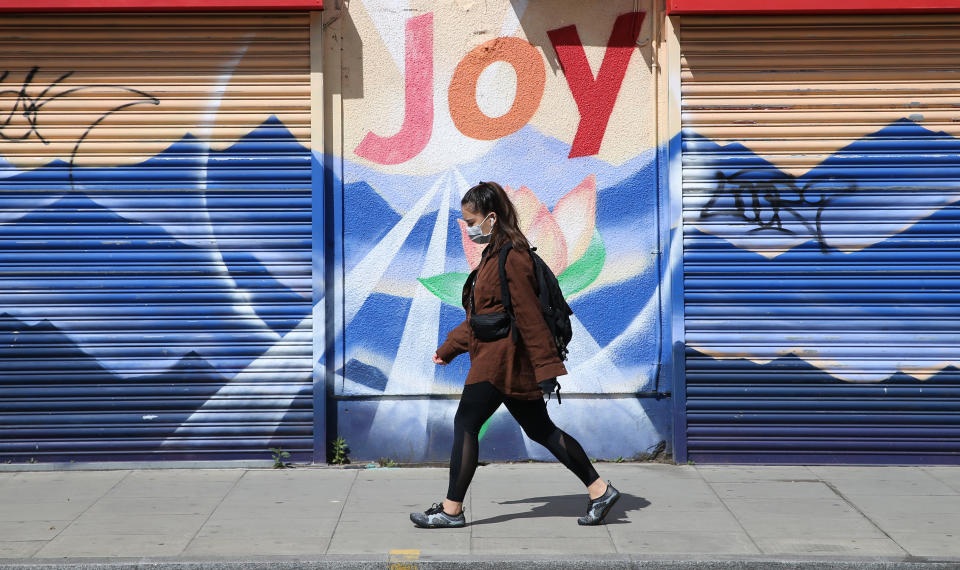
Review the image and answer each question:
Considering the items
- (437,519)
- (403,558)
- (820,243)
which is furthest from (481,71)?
(403,558)

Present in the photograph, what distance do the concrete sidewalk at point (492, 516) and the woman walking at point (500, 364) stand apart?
20 cm

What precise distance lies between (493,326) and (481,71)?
245 cm

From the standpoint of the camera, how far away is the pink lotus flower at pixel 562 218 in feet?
24.1

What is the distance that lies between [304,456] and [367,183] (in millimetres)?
2045

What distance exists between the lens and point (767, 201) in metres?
7.25

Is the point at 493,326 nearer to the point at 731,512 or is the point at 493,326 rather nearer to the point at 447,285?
the point at 447,285

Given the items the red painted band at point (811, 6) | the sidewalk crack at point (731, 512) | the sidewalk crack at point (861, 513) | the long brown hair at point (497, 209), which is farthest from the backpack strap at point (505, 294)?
the red painted band at point (811, 6)

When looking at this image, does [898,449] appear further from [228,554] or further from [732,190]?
[228,554]

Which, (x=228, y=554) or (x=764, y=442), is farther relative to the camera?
(x=764, y=442)

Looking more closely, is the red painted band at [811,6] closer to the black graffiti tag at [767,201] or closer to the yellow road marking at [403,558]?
the black graffiti tag at [767,201]

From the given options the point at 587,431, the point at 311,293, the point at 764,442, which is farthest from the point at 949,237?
the point at 311,293

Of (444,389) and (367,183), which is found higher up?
(367,183)

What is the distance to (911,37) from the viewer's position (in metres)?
7.16

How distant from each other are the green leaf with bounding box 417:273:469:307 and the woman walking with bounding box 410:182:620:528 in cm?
150
